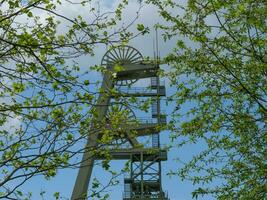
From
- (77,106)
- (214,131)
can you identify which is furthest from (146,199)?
(77,106)

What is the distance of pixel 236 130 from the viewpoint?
10.6m

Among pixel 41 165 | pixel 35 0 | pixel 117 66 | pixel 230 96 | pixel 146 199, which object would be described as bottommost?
pixel 41 165

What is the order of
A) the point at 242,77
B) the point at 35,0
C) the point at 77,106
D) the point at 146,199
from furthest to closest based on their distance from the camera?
the point at 146,199 < the point at 242,77 < the point at 77,106 < the point at 35,0

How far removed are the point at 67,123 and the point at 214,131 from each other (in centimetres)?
391

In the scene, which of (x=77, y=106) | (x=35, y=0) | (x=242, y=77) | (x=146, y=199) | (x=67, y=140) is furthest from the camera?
(x=146, y=199)

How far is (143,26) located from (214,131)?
3.69m

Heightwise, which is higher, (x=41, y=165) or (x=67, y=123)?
(x=67, y=123)

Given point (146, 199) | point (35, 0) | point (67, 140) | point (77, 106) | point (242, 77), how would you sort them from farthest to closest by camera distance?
point (146, 199) < point (242, 77) < point (77, 106) < point (67, 140) < point (35, 0)

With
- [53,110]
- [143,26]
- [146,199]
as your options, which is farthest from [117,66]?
[146,199]

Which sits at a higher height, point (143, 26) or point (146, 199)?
point (146, 199)

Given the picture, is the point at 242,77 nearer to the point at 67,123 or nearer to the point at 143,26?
the point at 143,26

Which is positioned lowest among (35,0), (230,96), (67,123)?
(67,123)

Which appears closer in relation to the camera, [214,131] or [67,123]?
[67,123]

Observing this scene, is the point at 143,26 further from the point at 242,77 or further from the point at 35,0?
the point at 242,77
